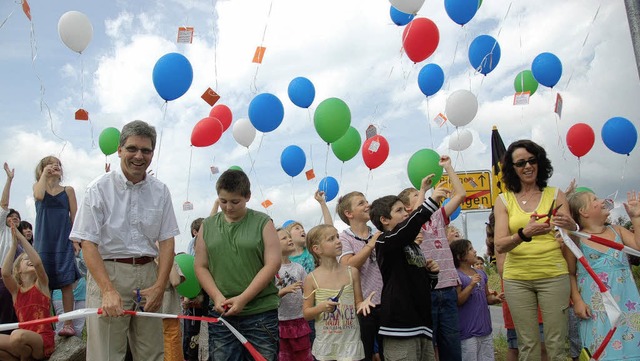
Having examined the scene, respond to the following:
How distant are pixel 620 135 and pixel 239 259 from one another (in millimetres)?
6423

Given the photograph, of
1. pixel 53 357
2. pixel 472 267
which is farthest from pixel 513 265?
pixel 53 357

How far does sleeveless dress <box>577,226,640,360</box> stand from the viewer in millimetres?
3396

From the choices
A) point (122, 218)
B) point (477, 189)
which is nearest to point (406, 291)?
point (122, 218)

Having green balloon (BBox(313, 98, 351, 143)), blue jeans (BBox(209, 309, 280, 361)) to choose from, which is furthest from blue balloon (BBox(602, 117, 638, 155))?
blue jeans (BBox(209, 309, 280, 361))

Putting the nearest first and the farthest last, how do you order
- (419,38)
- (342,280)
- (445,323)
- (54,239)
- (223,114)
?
1. (342,280)
2. (445,323)
3. (54,239)
4. (419,38)
5. (223,114)

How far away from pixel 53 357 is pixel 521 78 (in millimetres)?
6975

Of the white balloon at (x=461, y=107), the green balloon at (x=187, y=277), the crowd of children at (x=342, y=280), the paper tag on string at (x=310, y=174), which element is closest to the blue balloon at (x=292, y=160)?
the paper tag on string at (x=310, y=174)

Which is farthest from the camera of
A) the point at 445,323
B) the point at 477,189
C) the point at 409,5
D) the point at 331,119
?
the point at 477,189

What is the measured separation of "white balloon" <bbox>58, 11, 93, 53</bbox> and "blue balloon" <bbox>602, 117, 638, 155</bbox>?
7105 mm

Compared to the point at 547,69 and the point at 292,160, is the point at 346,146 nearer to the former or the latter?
the point at 292,160

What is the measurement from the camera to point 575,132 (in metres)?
7.54

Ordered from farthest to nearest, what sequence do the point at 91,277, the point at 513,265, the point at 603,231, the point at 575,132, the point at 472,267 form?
the point at 575,132
the point at 472,267
the point at 603,231
the point at 513,265
the point at 91,277

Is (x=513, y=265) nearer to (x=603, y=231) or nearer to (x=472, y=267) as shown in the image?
(x=603, y=231)

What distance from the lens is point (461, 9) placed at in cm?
642
